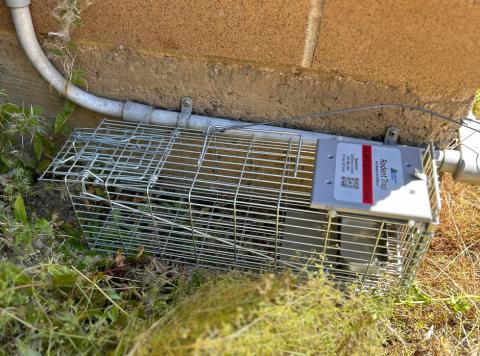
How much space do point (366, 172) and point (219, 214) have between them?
0.51 m

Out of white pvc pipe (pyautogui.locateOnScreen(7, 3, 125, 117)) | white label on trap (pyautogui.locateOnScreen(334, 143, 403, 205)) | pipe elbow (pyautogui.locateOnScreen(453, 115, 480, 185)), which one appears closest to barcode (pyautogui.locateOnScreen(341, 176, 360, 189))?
white label on trap (pyautogui.locateOnScreen(334, 143, 403, 205))

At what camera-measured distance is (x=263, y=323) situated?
116 cm

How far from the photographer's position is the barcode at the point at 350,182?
1.55 m

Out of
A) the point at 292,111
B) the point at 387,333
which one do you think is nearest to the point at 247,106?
the point at 292,111

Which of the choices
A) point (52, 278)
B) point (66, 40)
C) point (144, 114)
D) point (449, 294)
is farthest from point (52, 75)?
point (449, 294)

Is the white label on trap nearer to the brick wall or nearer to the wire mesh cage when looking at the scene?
the wire mesh cage

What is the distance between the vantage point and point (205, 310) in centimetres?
119

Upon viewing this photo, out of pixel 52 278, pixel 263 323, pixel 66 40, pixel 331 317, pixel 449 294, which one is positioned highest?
pixel 66 40

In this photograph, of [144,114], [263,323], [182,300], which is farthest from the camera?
[144,114]

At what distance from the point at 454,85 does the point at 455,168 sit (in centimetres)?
30

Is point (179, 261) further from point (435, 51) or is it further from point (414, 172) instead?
point (435, 51)

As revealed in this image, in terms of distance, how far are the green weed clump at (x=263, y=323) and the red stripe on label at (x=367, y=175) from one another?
1.05 feet

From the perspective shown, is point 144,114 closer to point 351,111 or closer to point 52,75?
point 52,75

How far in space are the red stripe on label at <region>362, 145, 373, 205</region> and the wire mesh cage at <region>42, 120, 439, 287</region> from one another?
0.37 feet
